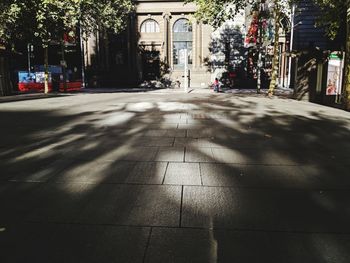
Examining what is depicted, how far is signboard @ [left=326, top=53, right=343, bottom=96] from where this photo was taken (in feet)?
61.8

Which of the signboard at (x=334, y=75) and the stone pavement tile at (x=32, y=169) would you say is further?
the signboard at (x=334, y=75)

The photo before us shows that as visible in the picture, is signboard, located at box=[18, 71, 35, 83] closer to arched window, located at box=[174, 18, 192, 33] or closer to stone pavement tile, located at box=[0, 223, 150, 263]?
arched window, located at box=[174, 18, 192, 33]

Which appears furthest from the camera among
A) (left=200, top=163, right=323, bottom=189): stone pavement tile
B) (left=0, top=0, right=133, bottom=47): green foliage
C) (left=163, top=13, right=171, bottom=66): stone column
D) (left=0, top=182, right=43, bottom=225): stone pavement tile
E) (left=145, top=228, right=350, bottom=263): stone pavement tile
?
(left=163, top=13, right=171, bottom=66): stone column

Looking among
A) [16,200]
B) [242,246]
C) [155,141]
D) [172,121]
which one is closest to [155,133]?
[155,141]

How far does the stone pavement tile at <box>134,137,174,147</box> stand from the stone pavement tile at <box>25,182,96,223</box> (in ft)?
10.5

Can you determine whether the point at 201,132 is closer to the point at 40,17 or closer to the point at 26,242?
the point at 26,242

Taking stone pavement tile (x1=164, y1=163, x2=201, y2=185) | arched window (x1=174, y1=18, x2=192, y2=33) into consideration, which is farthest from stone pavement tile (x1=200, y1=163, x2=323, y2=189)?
arched window (x1=174, y1=18, x2=192, y2=33)

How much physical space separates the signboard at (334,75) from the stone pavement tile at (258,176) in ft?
47.0

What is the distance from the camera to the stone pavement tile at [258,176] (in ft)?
19.0

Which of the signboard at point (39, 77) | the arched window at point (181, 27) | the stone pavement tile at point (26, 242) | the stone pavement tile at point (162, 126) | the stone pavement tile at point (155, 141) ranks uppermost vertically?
the arched window at point (181, 27)

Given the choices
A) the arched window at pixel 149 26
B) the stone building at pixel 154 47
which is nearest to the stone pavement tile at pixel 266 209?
the stone building at pixel 154 47

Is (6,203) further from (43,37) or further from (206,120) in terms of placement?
(43,37)

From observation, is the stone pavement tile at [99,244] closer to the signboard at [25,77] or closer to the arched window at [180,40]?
the signboard at [25,77]

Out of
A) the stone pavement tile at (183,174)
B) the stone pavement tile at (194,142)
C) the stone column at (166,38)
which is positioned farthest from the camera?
the stone column at (166,38)
